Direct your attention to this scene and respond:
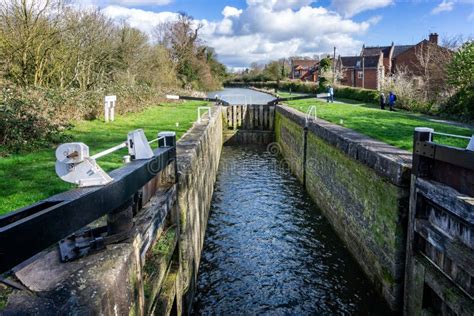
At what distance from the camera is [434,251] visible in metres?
4.52

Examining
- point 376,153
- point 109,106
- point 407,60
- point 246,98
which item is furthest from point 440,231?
point 407,60

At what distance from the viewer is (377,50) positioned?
188 ft

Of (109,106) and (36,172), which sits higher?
(109,106)

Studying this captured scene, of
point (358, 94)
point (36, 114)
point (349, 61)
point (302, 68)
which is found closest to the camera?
point (36, 114)

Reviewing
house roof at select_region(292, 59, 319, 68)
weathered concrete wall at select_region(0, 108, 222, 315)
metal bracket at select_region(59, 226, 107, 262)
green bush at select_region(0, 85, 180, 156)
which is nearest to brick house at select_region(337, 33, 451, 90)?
house roof at select_region(292, 59, 319, 68)

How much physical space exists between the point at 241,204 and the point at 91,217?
8840mm

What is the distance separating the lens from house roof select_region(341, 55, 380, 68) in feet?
171

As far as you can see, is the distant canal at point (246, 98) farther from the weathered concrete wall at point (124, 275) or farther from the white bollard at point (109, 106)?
the weathered concrete wall at point (124, 275)

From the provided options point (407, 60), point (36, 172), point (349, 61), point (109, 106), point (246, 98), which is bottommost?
point (36, 172)

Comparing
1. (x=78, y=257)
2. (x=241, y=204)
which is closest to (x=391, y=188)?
(x=78, y=257)

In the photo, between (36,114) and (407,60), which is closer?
(36,114)

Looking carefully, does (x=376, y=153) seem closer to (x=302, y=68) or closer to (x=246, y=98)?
(x=246, y=98)

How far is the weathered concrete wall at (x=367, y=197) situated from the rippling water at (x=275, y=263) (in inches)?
15.7

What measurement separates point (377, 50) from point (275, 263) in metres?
57.4
